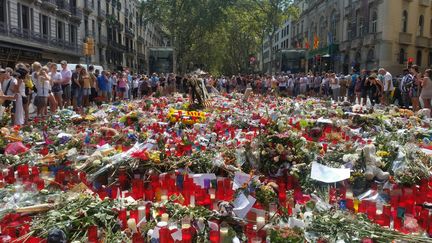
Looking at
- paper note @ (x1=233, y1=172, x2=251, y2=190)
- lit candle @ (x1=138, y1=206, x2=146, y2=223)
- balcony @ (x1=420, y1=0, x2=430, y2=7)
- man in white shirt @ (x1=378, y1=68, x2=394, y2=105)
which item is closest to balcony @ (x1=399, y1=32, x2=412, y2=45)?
balcony @ (x1=420, y1=0, x2=430, y2=7)

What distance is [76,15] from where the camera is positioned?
41.0 meters

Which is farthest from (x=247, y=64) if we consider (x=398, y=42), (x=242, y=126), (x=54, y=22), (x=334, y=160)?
(x=334, y=160)

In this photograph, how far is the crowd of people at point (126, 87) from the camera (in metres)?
10.8

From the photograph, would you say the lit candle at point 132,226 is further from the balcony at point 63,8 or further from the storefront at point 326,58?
the storefront at point 326,58

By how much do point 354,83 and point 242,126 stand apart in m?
11.8

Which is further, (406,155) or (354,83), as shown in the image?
(354,83)

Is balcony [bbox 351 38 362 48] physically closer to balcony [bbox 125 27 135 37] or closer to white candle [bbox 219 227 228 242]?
balcony [bbox 125 27 135 37]

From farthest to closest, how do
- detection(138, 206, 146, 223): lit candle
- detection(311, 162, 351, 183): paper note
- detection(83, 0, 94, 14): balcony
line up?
1. detection(83, 0, 94, 14): balcony
2. detection(311, 162, 351, 183): paper note
3. detection(138, 206, 146, 223): lit candle

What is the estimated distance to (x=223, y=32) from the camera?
56.6 metres

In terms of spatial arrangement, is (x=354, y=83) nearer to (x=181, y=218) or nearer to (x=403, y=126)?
(x=403, y=126)

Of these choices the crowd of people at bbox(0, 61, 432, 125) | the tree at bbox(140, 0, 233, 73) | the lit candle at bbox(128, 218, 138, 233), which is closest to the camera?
the lit candle at bbox(128, 218, 138, 233)

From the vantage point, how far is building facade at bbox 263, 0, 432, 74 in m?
37.0

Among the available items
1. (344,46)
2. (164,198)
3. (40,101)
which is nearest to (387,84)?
(40,101)

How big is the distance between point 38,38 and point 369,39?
2869 cm
